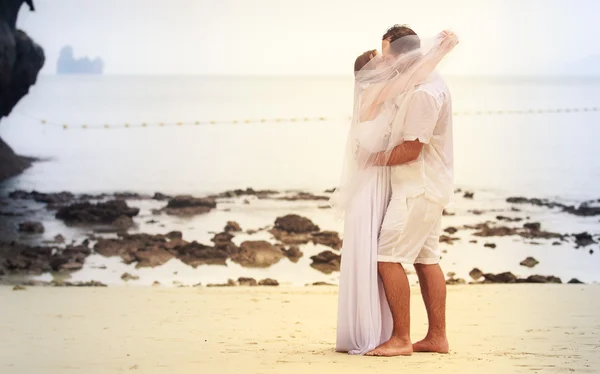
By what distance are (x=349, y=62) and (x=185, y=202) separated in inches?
101

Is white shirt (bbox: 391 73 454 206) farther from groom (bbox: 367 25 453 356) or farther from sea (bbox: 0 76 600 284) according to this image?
sea (bbox: 0 76 600 284)

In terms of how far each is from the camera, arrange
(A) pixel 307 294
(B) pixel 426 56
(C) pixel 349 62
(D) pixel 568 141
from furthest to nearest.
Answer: (D) pixel 568 141 → (C) pixel 349 62 → (A) pixel 307 294 → (B) pixel 426 56

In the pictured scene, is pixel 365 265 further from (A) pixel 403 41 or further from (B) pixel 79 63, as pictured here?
(B) pixel 79 63

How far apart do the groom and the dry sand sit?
0.66 ft

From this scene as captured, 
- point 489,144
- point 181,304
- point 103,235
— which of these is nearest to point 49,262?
point 103,235

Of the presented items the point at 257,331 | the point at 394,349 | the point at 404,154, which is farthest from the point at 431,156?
the point at 257,331

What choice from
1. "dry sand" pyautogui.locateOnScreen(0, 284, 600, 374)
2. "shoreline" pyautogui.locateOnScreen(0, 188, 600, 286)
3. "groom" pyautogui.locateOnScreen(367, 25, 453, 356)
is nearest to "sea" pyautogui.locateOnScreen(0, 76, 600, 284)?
"shoreline" pyautogui.locateOnScreen(0, 188, 600, 286)

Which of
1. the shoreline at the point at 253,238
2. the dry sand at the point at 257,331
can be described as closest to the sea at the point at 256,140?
the shoreline at the point at 253,238

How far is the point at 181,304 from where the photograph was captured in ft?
17.5

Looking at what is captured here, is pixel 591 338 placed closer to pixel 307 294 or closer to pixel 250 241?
pixel 307 294

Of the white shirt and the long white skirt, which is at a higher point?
the white shirt

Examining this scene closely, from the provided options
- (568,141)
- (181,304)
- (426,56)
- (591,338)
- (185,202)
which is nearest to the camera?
(426,56)

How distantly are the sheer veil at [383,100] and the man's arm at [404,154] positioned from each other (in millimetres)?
13

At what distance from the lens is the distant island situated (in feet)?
33.4
